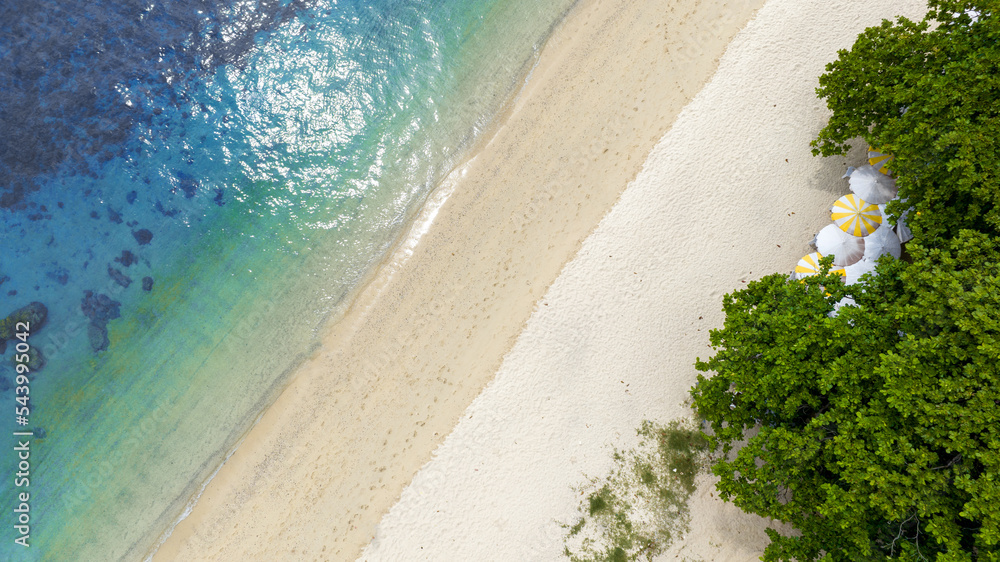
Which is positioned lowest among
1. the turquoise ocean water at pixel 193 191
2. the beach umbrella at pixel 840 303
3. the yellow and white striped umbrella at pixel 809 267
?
the turquoise ocean water at pixel 193 191

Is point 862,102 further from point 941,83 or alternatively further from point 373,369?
point 373,369

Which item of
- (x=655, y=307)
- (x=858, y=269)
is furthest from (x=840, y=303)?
(x=655, y=307)

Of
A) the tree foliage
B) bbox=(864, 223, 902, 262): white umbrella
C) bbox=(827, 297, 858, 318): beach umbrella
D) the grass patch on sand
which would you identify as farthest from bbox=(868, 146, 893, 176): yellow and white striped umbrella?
the grass patch on sand

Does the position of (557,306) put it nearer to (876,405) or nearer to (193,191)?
(876,405)

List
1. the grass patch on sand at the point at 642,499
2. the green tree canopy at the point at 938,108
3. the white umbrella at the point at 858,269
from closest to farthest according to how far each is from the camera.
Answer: the green tree canopy at the point at 938,108 < the white umbrella at the point at 858,269 < the grass patch on sand at the point at 642,499

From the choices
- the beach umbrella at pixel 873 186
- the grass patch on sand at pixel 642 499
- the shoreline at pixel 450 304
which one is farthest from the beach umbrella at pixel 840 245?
the grass patch on sand at pixel 642 499

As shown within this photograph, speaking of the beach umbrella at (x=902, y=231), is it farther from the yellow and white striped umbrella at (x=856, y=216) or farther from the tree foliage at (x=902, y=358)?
the tree foliage at (x=902, y=358)

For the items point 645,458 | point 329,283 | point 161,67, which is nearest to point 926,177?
point 645,458
